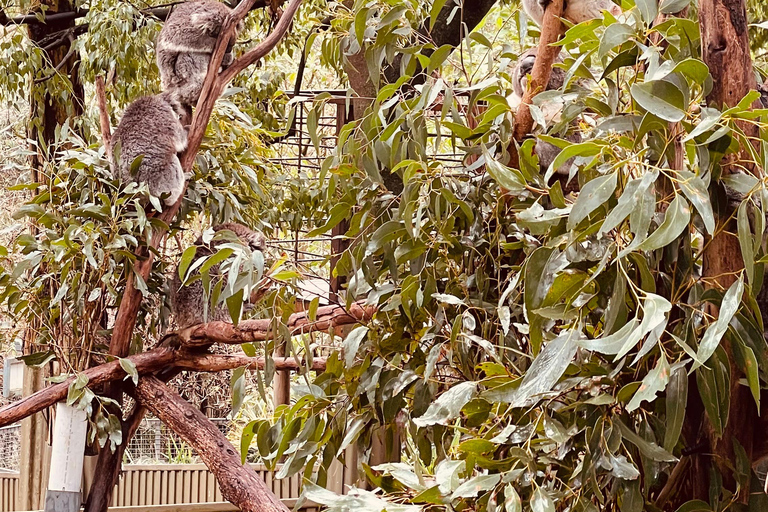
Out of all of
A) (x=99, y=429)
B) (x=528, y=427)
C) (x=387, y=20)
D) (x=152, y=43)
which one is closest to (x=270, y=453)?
(x=528, y=427)

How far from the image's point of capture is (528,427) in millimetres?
860

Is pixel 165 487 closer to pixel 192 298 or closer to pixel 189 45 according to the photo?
pixel 192 298

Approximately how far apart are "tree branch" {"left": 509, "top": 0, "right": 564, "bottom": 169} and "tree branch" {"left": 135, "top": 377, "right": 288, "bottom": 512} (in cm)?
133

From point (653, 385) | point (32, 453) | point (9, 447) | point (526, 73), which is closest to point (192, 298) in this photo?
point (526, 73)

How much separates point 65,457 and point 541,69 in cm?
216

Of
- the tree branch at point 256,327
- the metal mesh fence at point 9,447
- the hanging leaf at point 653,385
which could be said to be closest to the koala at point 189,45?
the tree branch at point 256,327

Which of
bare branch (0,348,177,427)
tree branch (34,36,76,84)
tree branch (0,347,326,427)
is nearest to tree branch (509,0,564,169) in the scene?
tree branch (0,347,326,427)

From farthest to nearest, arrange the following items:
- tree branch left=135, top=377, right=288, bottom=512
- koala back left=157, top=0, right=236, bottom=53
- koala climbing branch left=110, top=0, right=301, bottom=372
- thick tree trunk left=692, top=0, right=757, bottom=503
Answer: koala back left=157, top=0, right=236, bottom=53
koala climbing branch left=110, top=0, right=301, bottom=372
tree branch left=135, top=377, right=288, bottom=512
thick tree trunk left=692, top=0, right=757, bottom=503

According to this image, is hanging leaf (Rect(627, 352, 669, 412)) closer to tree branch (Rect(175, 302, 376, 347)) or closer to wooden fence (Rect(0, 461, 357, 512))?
tree branch (Rect(175, 302, 376, 347))

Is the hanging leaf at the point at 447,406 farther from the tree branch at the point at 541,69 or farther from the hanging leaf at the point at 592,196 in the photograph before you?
the tree branch at the point at 541,69

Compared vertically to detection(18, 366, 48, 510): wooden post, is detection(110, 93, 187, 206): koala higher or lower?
higher

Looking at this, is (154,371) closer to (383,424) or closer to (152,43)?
(152,43)

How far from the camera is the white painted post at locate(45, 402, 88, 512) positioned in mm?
2617

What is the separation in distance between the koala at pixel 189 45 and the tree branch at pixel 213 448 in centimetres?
111
